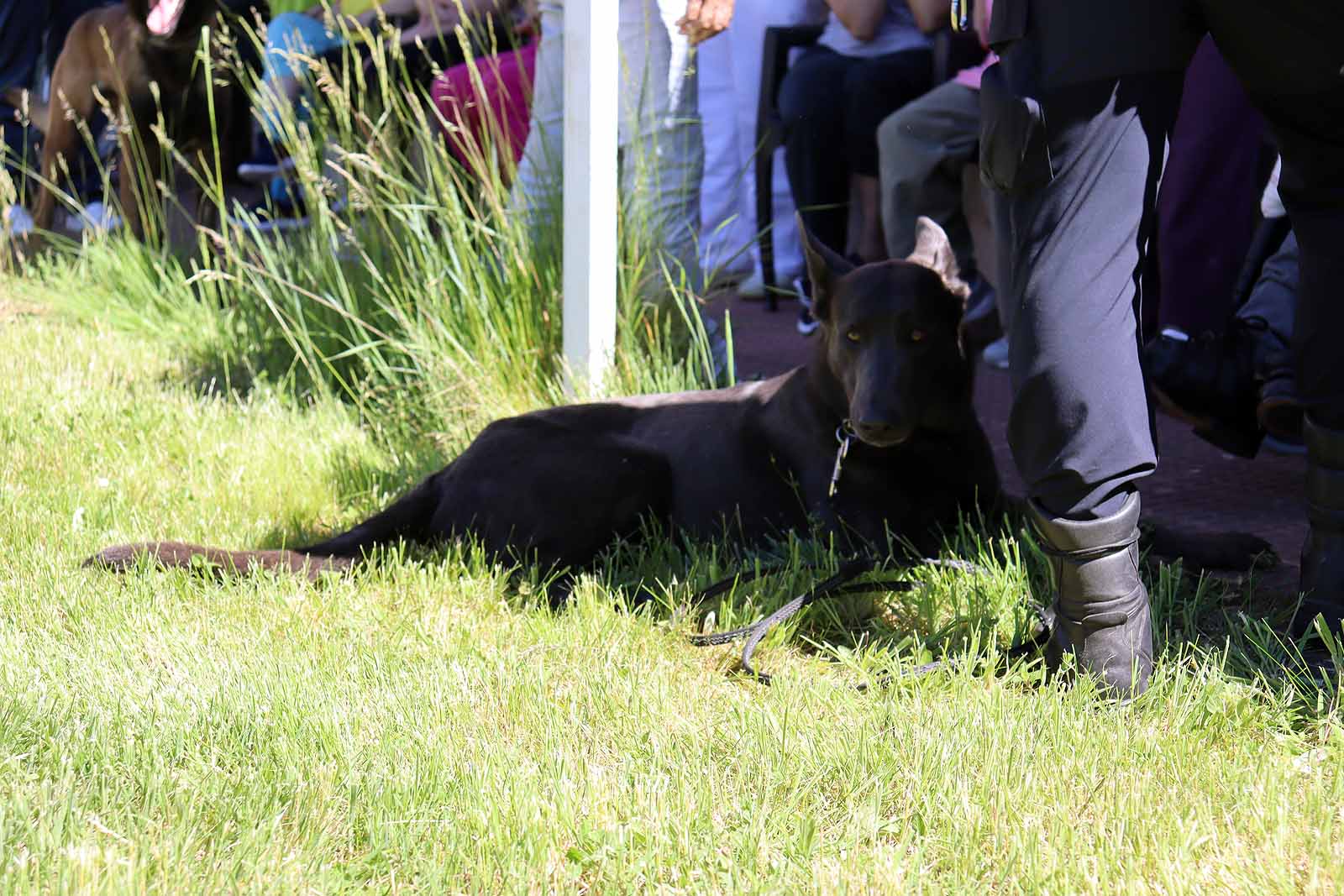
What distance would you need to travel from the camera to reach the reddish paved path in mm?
3443

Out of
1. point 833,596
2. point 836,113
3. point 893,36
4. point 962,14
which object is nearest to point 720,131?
point 836,113

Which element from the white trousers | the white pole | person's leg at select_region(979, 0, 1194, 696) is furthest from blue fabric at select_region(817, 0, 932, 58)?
person's leg at select_region(979, 0, 1194, 696)

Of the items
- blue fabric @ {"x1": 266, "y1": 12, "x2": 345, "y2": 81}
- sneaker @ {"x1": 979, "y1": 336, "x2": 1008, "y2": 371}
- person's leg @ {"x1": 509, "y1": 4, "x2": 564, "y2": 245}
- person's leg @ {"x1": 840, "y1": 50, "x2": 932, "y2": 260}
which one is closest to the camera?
person's leg @ {"x1": 509, "y1": 4, "x2": 564, "y2": 245}

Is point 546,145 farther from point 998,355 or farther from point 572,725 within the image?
point 572,725

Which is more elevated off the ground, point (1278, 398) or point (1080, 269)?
point (1080, 269)

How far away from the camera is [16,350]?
5.52 meters

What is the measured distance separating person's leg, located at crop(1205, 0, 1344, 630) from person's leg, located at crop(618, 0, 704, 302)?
2182 millimetres

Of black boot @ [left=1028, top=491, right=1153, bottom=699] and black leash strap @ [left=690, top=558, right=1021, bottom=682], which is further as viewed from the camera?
black leash strap @ [left=690, top=558, right=1021, bottom=682]

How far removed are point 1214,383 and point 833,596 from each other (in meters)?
1.25

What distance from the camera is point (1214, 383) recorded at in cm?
345

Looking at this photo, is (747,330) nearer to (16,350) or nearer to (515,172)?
(515,172)

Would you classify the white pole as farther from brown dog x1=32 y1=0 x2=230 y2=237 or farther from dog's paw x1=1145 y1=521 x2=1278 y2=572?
brown dog x1=32 y1=0 x2=230 y2=237

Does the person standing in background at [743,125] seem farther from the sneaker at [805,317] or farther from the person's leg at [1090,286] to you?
the person's leg at [1090,286]

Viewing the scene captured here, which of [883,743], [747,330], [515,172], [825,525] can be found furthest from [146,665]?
[747,330]
